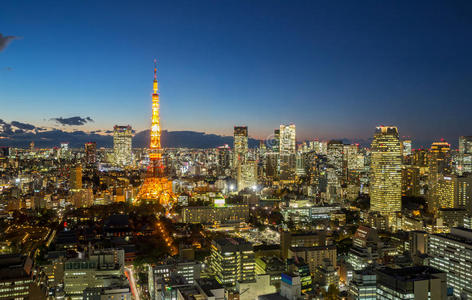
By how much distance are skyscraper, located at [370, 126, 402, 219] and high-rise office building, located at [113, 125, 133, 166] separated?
32524 millimetres

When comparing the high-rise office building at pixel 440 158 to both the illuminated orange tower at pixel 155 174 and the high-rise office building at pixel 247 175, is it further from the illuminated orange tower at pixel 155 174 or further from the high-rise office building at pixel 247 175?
the illuminated orange tower at pixel 155 174

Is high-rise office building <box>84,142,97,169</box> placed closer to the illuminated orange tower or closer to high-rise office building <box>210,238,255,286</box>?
→ the illuminated orange tower

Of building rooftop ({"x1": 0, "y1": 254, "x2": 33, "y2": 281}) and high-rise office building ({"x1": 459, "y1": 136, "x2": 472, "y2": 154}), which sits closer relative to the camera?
building rooftop ({"x1": 0, "y1": 254, "x2": 33, "y2": 281})

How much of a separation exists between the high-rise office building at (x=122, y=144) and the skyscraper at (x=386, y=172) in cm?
3252

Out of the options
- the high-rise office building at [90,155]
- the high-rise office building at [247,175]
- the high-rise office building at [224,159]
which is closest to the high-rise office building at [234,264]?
the high-rise office building at [247,175]

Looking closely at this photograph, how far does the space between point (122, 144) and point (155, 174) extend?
28.3 m

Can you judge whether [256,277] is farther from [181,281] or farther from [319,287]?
[181,281]

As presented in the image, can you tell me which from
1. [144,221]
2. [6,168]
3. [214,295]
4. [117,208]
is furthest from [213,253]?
[6,168]

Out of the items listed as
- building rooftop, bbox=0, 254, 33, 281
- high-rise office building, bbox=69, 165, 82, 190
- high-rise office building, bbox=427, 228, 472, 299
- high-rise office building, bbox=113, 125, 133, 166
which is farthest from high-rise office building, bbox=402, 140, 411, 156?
building rooftop, bbox=0, 254, 33, 281

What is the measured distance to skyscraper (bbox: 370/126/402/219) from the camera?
21172 millimetres

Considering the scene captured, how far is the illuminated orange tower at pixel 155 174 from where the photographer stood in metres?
21.2

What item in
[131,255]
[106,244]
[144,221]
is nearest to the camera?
[131,255]

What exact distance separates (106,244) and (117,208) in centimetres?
707

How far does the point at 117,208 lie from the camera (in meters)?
20.1
